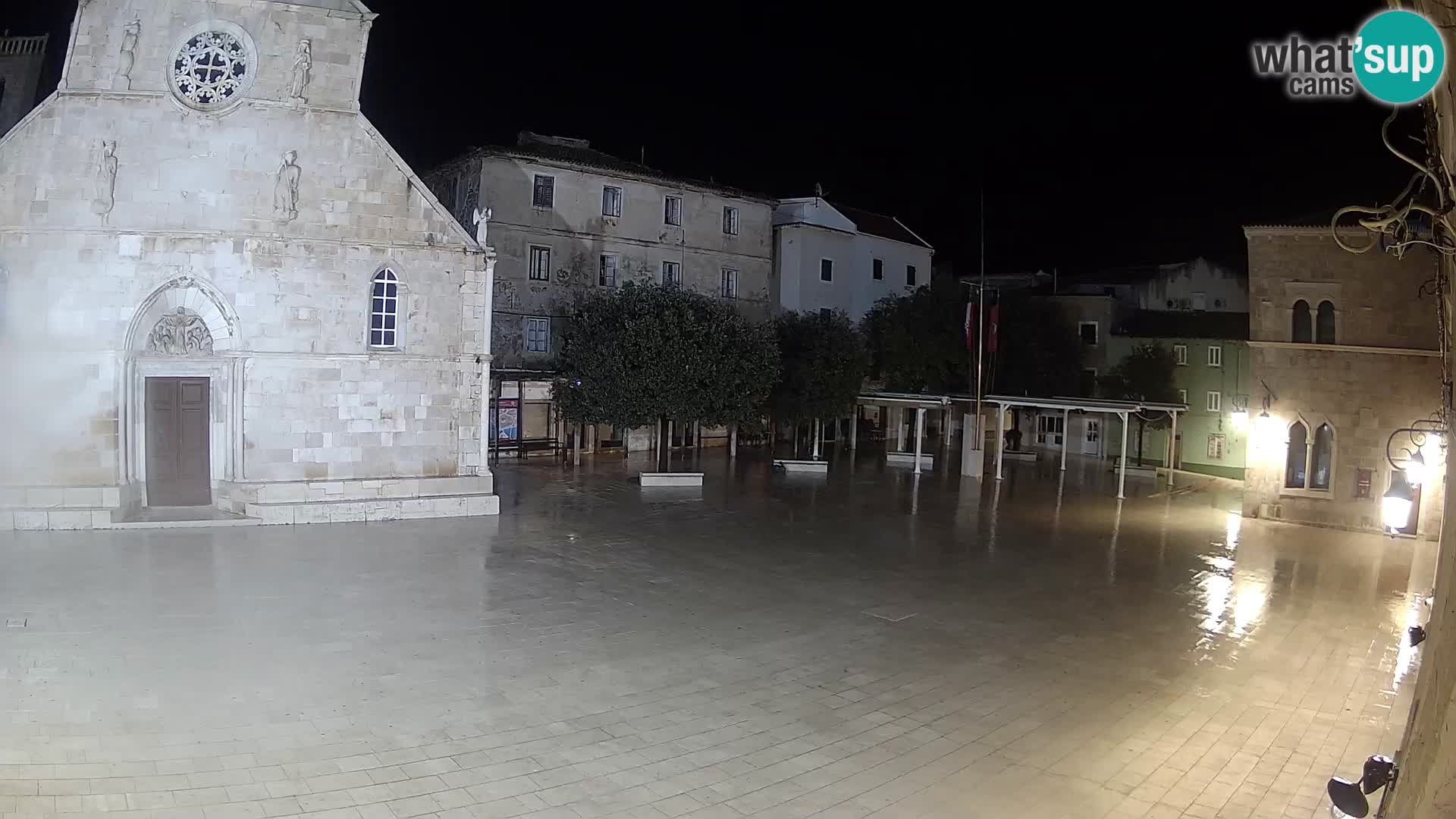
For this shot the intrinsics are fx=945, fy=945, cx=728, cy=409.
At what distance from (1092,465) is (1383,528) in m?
15.7

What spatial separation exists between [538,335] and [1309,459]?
24.8 m

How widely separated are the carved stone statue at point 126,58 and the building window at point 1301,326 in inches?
1053

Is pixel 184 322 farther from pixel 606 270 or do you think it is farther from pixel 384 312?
pixel 606 270

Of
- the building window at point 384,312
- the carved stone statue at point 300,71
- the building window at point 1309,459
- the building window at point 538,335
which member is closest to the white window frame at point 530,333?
the building window at point 538,335

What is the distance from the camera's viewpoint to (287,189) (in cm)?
1956

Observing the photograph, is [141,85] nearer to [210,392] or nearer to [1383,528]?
[210,392]

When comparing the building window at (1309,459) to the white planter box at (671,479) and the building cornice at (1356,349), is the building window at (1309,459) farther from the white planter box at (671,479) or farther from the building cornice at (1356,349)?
the white planter box at (671,479)

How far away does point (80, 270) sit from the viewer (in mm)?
18500

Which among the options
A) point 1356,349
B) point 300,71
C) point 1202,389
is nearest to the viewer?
point 300,71

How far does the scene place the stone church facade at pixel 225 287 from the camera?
1838 cm

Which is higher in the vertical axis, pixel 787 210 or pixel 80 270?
pixel 787 210

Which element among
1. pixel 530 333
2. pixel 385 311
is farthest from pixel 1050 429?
pixel 385 311

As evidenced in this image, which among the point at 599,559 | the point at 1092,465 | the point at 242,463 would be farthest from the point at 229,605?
the point at 1092,465

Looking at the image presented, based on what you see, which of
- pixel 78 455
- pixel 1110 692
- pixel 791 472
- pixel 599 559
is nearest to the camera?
pixel 1110 692
